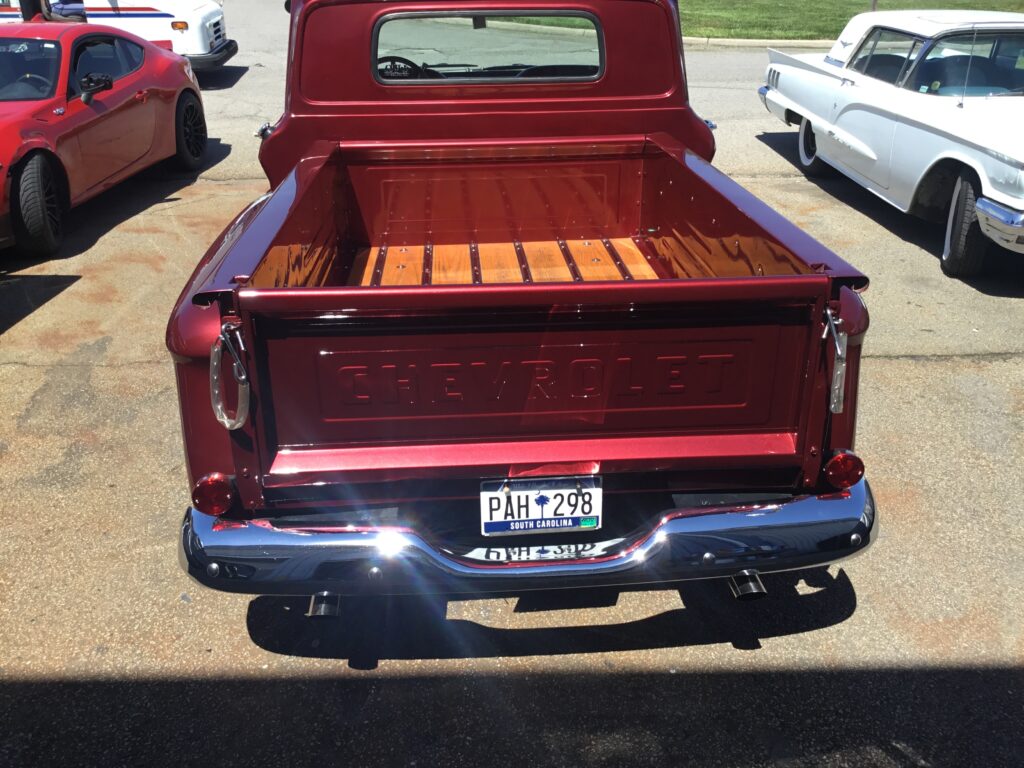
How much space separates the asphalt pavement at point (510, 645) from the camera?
2582 millimetres

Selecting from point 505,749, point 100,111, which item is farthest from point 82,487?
point 100,111

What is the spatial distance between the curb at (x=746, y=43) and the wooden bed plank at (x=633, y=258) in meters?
12.9

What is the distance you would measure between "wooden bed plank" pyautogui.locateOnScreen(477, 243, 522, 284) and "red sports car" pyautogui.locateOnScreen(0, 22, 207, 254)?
376cm

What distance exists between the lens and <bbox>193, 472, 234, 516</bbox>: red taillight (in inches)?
96.6

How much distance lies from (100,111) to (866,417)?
6.00 m

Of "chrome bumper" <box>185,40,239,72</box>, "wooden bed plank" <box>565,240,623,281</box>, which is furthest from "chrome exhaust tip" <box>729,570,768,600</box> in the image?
"chrome bumper" <box>185,40,239,72</box>

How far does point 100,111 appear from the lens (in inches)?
273

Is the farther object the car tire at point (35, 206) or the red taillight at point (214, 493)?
the car tire at point (35, 206)

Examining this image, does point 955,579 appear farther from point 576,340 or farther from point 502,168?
point 502,168

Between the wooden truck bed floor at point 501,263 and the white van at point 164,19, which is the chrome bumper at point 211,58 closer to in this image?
the white van at point 164,19

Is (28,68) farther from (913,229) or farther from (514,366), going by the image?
(913,229)

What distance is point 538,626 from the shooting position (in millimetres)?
3070

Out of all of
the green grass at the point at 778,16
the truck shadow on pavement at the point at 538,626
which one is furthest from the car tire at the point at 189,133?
the green grass at the point at 778,16

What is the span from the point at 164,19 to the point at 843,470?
39.5ft
